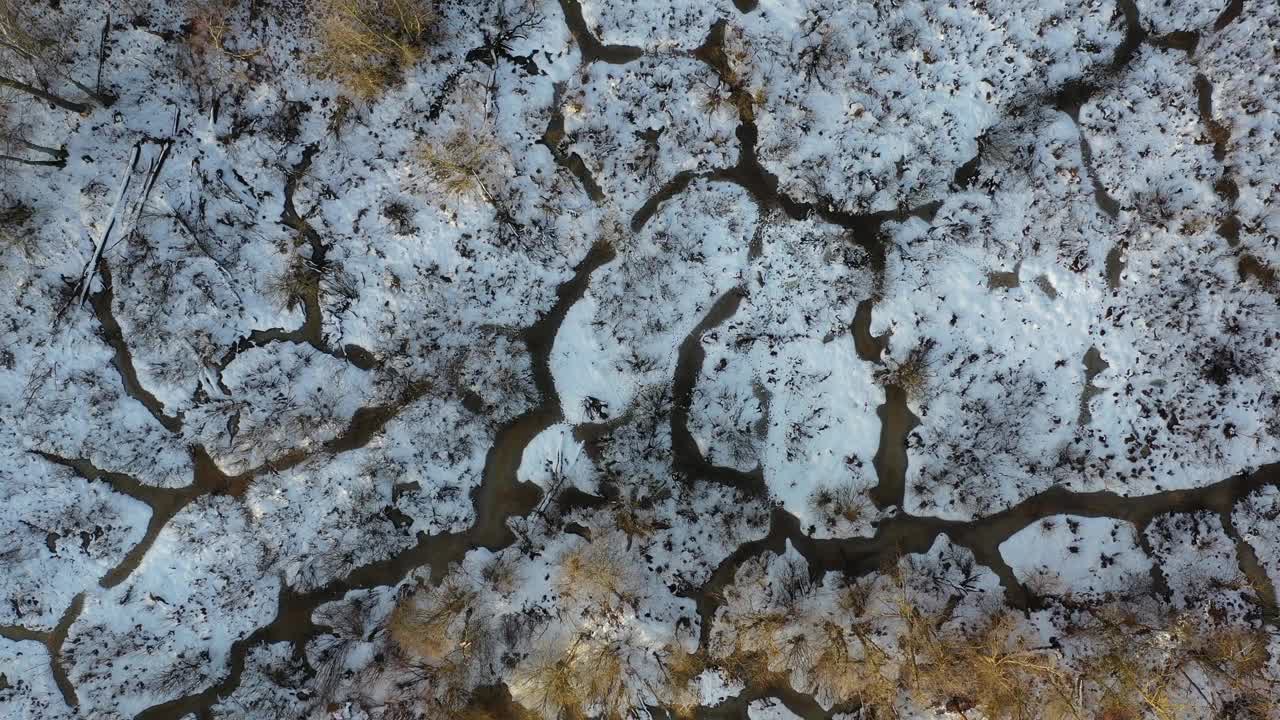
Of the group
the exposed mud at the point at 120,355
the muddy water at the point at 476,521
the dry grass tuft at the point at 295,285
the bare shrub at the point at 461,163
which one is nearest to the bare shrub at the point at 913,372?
the muddy water at the point at 476,521

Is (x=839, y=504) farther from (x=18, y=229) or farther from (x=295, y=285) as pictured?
(x=18, y=229)

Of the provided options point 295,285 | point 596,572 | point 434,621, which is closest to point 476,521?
point 434,621

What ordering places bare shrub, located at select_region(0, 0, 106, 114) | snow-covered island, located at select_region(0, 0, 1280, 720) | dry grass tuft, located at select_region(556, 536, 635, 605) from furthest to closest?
dry grass tuft, located at select_region(556, 536, 635, 605)
snow-covered island, located at select_region(0, 0, 1280, 720)
bare shrub, located at select_region(0, 0, 106, 114)

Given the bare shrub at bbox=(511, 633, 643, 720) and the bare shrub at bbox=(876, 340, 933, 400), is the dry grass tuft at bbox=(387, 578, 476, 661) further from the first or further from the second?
the bare shrub at bbox=(876, 340, 933, 400)

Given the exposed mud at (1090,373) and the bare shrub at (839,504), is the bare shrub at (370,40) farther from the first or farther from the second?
the exposed mud at (1090,373)

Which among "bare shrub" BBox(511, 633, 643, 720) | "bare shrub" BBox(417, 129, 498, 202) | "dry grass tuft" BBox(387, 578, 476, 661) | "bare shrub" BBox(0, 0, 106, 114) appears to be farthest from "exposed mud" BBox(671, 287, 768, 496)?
"bare shrub" BBox(0, 0, 106, 114)

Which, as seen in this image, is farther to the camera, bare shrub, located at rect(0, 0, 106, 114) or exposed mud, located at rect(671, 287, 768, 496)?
exposed mud, located at rect(671, 287, 768, 496)
